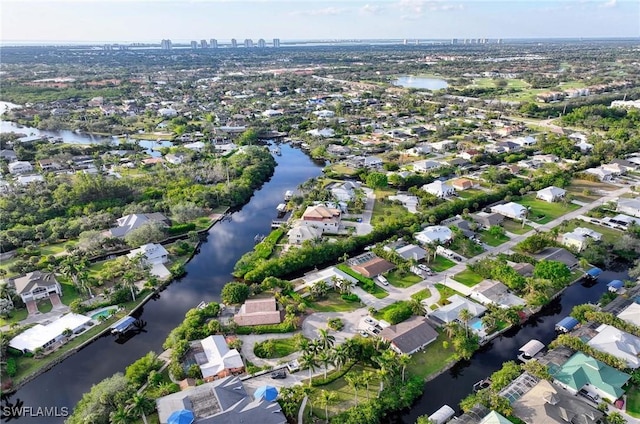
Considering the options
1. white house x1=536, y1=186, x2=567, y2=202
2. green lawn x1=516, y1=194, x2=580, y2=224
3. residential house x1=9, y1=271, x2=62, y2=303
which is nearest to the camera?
residential house x1=9, y1=271, x2=62, y2=303

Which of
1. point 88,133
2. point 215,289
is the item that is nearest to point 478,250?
point 215,289

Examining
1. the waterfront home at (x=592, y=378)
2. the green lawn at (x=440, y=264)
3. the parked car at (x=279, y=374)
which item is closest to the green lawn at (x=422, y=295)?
the green lawn at (x=440, y=264)

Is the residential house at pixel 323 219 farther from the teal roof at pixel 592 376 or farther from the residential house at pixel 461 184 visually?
the teal roof at pixel 592 376

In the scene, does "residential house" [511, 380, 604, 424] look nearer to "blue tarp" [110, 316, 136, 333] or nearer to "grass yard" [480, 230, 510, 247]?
"grass yard" [480, 230, 510, 247]

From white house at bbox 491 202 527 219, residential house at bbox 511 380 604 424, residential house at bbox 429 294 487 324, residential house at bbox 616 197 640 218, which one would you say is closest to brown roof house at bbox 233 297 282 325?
residential house at bbox 429 294 487 324

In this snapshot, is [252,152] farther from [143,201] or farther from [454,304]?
[454,304]
